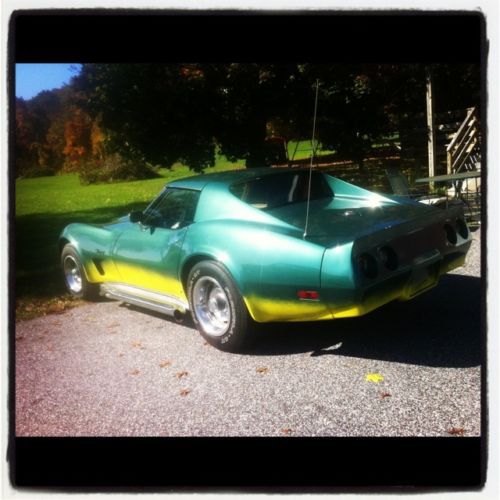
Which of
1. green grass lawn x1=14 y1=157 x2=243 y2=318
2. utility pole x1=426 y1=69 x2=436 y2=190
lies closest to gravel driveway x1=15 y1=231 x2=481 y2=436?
green grass lawn x1=14 y1=157 x2=243 y2=318

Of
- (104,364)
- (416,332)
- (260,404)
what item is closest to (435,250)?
(416,332)

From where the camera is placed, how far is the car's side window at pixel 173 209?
153 inches

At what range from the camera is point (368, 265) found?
3.01m

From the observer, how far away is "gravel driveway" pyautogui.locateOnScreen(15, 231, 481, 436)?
2879 millimetres

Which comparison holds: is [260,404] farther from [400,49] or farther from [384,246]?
[400,49]

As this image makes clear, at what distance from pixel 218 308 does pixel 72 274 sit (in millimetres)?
1979

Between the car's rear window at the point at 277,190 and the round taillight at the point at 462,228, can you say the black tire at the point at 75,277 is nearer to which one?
the car's rear window at the point at 277,190

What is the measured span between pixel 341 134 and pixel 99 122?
2.08 meters

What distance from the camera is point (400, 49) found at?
322 centimetres

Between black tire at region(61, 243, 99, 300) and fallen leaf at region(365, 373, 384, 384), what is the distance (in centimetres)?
272

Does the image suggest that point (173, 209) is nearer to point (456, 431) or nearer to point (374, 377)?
point (374, 377)

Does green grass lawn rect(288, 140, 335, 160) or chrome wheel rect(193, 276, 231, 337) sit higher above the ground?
green grass lawn rect(288, 140, 335, 160)

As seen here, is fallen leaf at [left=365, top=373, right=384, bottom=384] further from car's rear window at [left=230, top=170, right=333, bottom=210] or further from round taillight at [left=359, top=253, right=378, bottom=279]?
car's rear window at [left=230, top=170, right=333, bottom=210]
